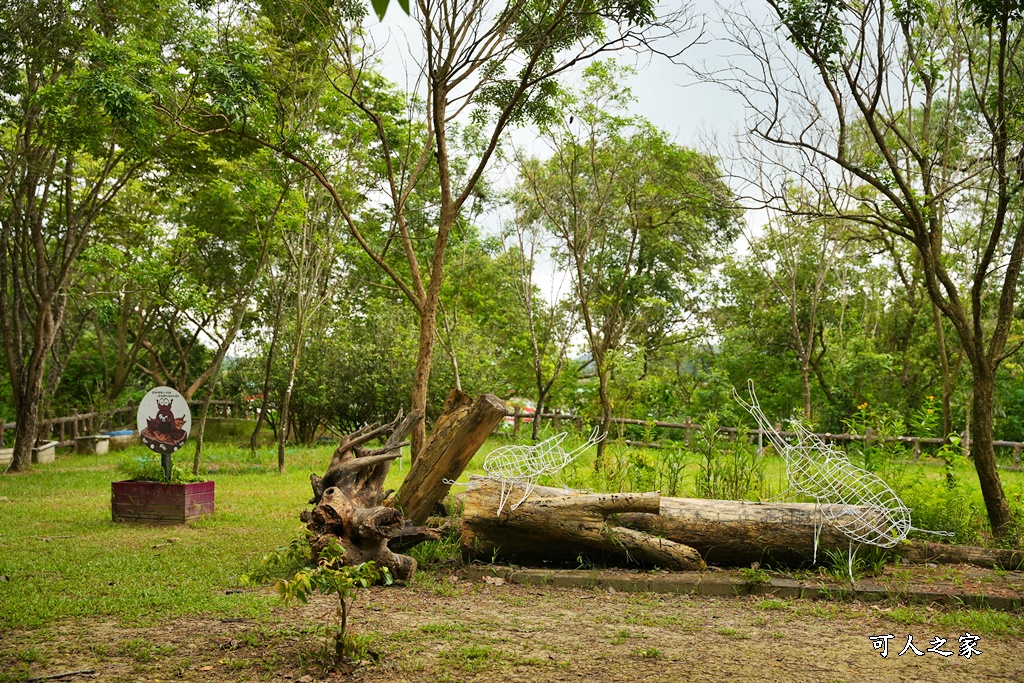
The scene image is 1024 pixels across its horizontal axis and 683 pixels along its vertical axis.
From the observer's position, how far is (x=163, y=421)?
784 cm

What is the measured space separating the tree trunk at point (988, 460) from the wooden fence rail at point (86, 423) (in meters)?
14.8

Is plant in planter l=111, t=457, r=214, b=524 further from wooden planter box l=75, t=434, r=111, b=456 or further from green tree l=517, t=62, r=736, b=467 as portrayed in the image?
wooden planter box l=75, t=434, r=111, b=456

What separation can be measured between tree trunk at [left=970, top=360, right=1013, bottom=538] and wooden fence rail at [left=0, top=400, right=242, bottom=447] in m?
14.8

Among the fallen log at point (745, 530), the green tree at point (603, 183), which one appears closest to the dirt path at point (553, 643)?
the fallen log at point (745, 530)

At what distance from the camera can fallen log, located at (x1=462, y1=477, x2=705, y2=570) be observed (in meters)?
5.75

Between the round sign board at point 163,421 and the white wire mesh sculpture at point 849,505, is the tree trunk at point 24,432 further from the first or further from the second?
the white wire mesh sculpture at point 849,505

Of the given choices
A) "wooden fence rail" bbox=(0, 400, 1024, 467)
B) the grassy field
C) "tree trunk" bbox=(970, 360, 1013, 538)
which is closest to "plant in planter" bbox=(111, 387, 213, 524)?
the grassy field

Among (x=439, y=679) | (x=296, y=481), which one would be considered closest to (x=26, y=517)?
(x=296, y=481)

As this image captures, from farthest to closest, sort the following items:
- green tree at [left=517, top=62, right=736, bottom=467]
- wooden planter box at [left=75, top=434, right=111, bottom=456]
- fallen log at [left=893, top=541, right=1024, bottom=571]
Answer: wooden planter box at [left=75, top=434, right=111, bottom=456], green tree at [left=517, top=62, right=736, bottom=467], fallen log at [left=893, top=541, right=1024, bottom=571]

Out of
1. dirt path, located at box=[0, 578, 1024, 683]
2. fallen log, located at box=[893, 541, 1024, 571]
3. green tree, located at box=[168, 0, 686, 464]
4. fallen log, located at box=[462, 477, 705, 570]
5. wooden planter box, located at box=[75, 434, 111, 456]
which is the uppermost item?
green tree, located at box=[168, 0, 686, 464]

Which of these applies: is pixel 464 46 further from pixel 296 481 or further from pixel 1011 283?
pixel 296 481

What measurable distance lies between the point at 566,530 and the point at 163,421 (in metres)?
4.37

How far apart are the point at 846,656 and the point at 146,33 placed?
11.5m

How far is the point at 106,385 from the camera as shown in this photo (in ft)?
63.0
